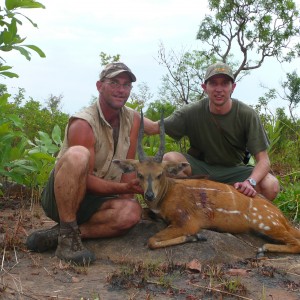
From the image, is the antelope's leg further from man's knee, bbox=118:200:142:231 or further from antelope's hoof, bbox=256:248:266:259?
antelope's hoof, bbox=256:248:266:259

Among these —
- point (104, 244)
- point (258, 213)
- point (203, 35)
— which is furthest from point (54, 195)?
point (203, 35)

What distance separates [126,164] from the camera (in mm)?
5434

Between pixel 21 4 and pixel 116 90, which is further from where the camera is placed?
pixel 116 90

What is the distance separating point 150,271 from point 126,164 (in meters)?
1.23

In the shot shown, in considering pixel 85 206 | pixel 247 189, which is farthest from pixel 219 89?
pixel 85 206

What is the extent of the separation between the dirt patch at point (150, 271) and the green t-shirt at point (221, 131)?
115cm

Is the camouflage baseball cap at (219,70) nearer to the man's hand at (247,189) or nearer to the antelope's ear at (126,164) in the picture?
the man's hand at (247,189)

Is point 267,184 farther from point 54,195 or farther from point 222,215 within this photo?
point 54,195

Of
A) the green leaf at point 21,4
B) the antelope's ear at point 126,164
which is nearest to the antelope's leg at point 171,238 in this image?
the antelope's ear at point 126,164

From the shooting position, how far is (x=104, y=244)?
5406 mm

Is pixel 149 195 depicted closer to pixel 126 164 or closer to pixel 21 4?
pixel 126 164

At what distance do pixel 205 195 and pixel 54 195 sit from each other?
1600 mm

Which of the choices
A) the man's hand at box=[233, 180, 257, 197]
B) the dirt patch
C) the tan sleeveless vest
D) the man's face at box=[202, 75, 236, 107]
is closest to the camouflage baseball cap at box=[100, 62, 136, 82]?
the tan sleeveless vest

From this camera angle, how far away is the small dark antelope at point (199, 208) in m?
5.42
